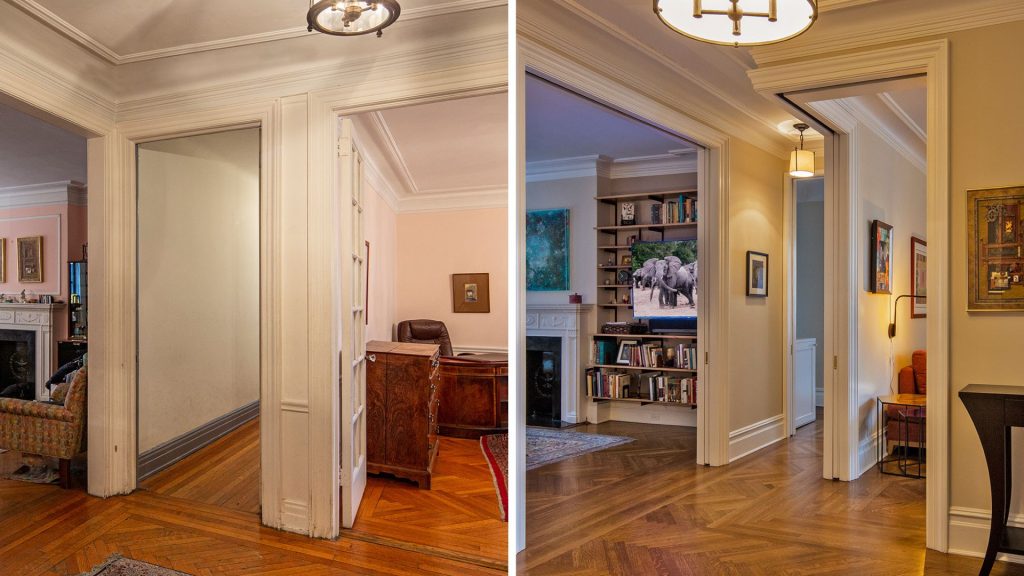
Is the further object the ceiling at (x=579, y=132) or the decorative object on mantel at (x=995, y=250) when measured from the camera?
the ceiling at (x=579, y=132)

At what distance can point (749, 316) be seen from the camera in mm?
4281

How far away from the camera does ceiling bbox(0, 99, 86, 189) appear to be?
2.78 ft

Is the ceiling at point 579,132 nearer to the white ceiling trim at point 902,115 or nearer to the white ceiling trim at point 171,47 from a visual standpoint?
the white ceiling trim at point 902,115

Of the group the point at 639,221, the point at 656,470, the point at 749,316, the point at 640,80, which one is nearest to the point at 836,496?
the point at 656,470

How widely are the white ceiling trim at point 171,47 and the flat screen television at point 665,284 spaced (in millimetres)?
4176

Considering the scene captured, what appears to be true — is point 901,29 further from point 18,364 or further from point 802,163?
point 18,364

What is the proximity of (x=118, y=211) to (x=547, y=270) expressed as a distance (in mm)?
4663

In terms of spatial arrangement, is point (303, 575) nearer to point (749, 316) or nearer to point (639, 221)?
point (749, 316)

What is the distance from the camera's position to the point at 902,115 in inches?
164

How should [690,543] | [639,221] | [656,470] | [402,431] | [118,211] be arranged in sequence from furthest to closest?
1. [639,221]
2. [656,470]
3. [690,543]
4. [402,431]
5. [118,211]

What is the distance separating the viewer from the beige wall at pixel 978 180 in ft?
7.95

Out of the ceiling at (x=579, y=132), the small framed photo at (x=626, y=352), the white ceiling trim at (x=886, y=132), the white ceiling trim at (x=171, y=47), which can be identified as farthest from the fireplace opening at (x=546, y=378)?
the white ceiling trim at (x=171, y=47)

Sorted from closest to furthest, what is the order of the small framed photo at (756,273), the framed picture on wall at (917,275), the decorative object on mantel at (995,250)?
1. the decorative object on mantel at (995,250)
2. the small framed photo at (756,273)
3. the framed picture on wall at (917,275)

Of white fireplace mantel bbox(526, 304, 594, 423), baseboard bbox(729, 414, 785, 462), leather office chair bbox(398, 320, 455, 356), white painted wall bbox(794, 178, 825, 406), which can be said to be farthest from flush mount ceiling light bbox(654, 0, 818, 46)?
white painted wall bbox(794, 178, 825, 406)
